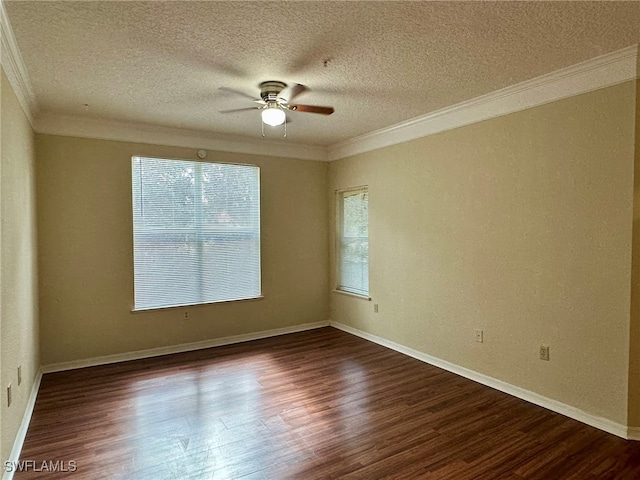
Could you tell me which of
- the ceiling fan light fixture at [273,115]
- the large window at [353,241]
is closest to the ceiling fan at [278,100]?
the ceiling fan light fixture at [273,115]

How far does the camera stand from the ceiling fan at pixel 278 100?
114 inches

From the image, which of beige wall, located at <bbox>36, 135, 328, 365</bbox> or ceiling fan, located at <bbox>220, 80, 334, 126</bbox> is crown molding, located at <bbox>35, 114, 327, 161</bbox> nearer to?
beige wall, located at <bbox>36, 135, 328, 365</bbox>

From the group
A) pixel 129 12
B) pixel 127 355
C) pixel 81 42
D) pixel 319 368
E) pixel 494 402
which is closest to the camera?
pixel 129 12

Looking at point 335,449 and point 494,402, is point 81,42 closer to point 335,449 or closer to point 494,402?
point 335,449

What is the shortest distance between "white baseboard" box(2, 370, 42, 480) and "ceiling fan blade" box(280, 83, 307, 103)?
299 cm

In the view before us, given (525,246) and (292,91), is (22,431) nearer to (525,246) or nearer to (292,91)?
(292,91)

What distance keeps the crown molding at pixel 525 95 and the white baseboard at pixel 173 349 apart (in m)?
2.71

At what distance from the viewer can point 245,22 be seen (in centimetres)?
204

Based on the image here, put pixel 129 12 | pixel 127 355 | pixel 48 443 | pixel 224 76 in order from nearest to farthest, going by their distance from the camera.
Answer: pixel 129 12 < pixel 48 443 < pixel 224 76 < pixel 127 355

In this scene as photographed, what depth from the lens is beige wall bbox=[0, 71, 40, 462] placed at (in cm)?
213

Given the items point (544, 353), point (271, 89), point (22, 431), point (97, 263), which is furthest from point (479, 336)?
point (97, 263)

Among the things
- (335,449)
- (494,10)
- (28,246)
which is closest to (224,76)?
(494,10)

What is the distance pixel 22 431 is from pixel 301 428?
1.90 m

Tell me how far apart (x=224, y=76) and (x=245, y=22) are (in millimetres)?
794
